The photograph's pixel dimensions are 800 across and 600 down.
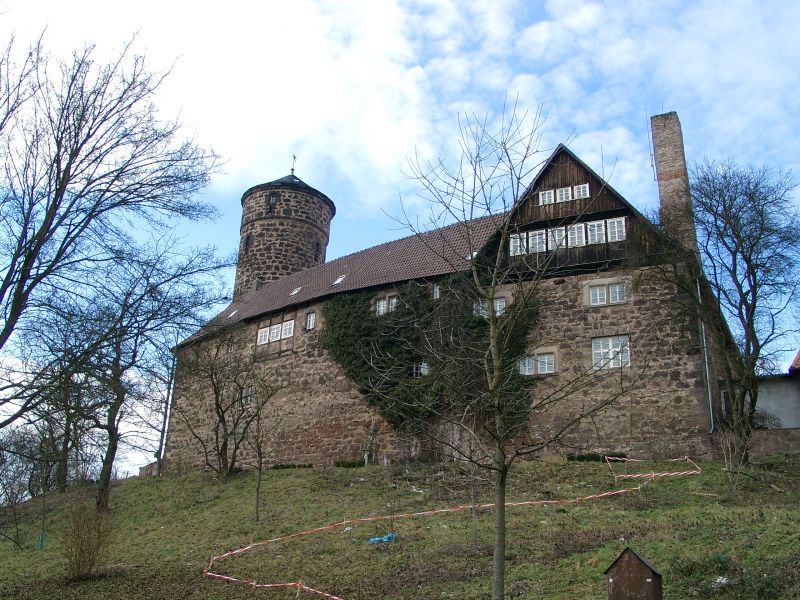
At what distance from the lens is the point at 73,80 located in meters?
10.5

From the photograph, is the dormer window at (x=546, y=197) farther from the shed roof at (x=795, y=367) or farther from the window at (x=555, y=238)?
the shed roof at (x=795, y=367)

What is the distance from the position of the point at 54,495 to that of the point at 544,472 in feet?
63.0

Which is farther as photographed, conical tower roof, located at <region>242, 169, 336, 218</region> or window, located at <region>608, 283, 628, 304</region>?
conical tower roof, located at <region>242, 169, 336, 218</region>

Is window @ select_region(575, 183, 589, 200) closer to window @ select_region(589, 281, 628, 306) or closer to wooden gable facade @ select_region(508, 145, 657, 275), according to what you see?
wooden gable facade @ select_region(508, 145, 657, 275)

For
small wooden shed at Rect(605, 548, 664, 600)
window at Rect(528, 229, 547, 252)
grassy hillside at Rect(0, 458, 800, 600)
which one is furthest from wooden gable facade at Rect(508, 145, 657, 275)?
small wooden shed at Rect(605, 548, 664, 600)

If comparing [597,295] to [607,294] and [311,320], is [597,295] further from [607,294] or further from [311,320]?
[311,320]

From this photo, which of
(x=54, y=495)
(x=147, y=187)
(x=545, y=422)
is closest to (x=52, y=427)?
(x=147, y=187)

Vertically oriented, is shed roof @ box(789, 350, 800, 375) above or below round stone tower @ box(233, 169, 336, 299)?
below

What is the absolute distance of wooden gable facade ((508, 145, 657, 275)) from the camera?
21.4 meters

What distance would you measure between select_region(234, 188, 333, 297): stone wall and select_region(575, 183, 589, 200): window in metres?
17.8

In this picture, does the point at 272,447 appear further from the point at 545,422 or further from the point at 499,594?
the point at 499,594

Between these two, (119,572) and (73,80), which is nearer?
(73,80)

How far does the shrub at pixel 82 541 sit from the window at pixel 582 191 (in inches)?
615

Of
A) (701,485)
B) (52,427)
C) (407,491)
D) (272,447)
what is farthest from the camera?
(272,447)
